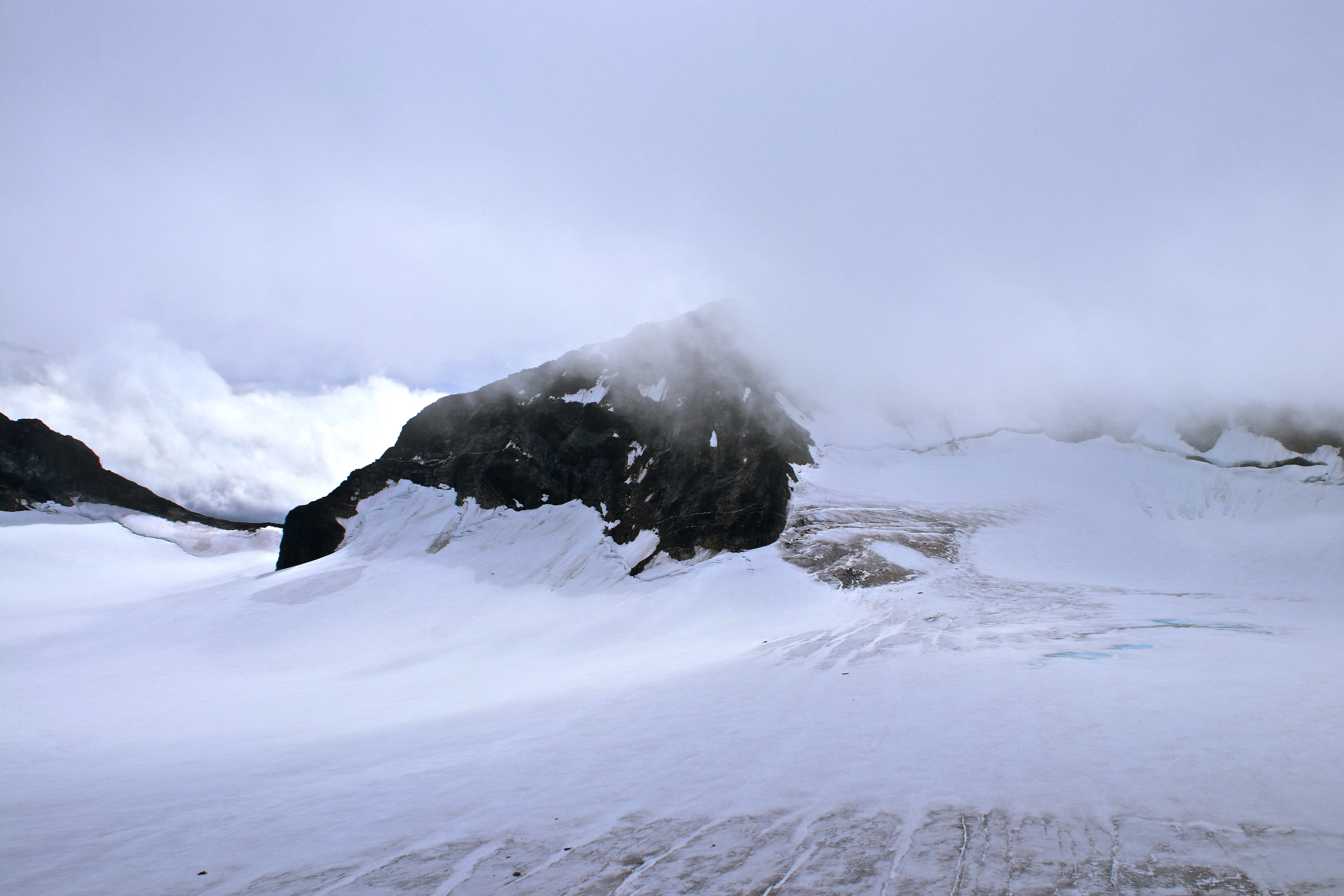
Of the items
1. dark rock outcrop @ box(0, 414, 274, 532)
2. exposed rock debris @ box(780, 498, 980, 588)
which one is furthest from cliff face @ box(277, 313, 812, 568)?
dark rock outcrop @ box(0, 414, 274, 532)

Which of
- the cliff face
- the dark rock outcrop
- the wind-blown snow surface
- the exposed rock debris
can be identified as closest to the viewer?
the wind-blown snow surface

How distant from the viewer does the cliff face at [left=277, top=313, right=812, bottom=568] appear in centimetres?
3256

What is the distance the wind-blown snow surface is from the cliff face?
15.5 ft

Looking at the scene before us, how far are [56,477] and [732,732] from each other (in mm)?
93761

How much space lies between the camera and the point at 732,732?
9.53 m

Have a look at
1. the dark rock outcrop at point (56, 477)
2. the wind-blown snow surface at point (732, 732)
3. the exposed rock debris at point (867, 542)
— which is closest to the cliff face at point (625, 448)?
the exposed rock debris at point (867, 542)

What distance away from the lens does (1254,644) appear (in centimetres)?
1319

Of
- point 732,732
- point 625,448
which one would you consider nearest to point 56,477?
point 625,448

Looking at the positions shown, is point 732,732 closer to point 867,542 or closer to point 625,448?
point 867,542

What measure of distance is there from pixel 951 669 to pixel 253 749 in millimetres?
14706

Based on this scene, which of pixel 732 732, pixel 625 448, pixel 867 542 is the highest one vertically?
pixel 625 448

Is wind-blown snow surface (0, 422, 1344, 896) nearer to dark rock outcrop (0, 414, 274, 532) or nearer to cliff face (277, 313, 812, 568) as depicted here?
cliff face (277, 313, 812, 568)

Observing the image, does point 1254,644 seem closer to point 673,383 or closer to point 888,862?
point 888,862

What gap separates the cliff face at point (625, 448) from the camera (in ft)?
107
